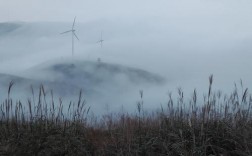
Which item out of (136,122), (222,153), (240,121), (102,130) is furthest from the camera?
(102,130)

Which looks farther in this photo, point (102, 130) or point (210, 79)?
point (102, 130)

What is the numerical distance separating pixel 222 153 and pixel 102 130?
12.6ft

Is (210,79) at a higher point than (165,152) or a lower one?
higher

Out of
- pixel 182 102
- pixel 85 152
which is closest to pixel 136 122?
pixel 182 102

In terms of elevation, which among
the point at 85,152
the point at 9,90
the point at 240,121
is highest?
the point at 9,90

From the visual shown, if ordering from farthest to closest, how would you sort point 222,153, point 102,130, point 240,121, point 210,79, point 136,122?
point 102,130 < point 136,122 < point 240,121 < point 222,153 < point 210,79

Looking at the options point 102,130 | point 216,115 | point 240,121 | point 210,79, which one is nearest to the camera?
point 210,79

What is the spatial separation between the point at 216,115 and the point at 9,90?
3.46 m

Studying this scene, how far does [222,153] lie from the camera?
23.0ft

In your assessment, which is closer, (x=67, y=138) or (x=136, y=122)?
(x=67, y=138)

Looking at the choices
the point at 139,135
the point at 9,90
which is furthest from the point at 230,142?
the point at 9,90

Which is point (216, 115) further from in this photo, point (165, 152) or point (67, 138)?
point (67, 138)

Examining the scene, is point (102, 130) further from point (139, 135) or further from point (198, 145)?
point (198, 145)

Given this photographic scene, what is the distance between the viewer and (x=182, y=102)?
8570 millimetres
